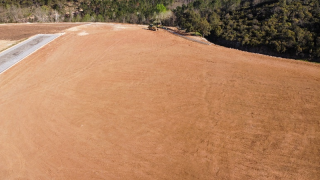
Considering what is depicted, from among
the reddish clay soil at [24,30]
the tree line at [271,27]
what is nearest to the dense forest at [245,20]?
the tree line at [271,27]

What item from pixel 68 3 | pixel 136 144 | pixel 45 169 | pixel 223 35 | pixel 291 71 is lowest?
pixel 45 169

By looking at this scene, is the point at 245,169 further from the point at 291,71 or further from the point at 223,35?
the point at 223,35

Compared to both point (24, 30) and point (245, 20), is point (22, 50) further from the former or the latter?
point (245, 20)

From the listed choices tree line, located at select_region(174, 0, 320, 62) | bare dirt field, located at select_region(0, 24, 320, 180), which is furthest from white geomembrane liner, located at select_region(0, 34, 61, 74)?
tree line, located at select_region(174, 0, 320, 62)

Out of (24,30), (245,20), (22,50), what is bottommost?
(22,50)

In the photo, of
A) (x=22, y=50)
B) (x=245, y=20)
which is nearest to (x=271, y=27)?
(x=245, y=20)

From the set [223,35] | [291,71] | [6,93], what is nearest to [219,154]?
[291,71]

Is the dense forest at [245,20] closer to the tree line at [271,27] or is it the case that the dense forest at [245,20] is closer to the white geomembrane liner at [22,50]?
the tree line at [271,27]
